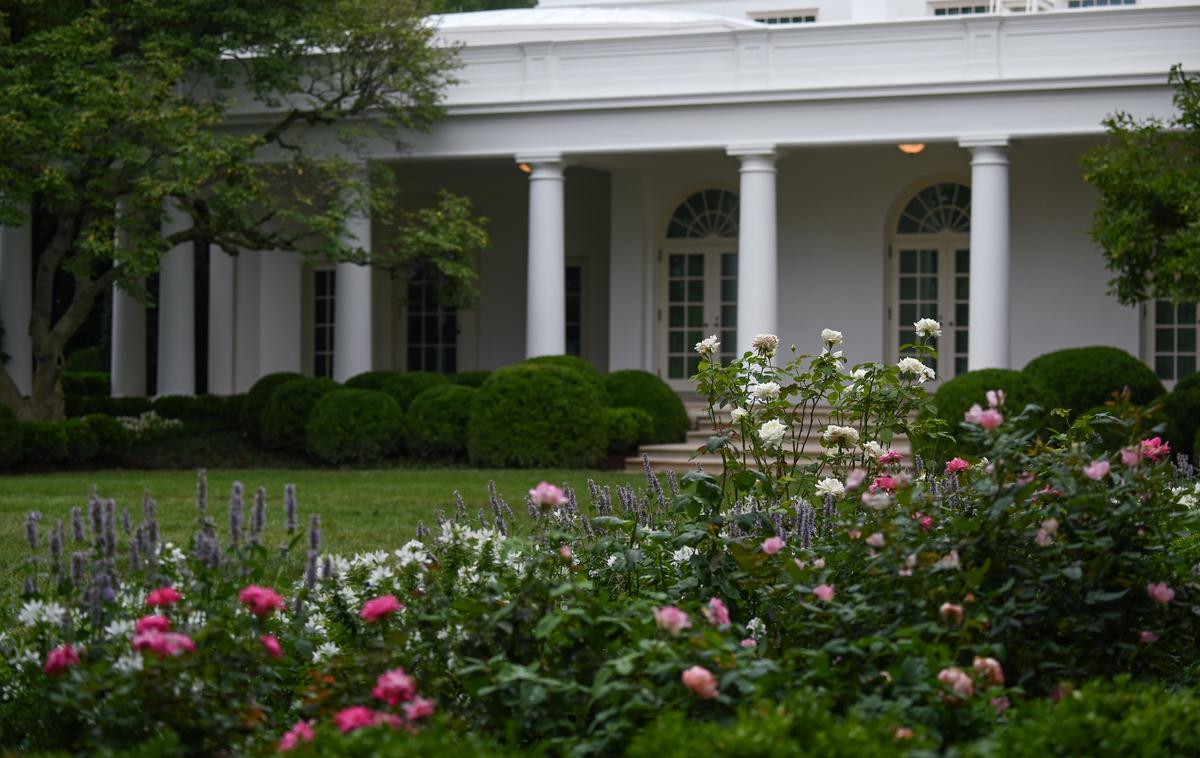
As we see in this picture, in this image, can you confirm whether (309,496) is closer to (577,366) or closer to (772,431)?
(577,366)

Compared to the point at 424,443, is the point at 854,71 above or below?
above

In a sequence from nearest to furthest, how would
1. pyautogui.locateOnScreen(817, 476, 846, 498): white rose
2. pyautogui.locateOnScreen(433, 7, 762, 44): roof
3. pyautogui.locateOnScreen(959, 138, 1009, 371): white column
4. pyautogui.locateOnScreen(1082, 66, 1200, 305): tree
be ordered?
1. pyautogui.locateOnScreen(817, 476, 846, 498): white rose
2. pyautogui.locateOnScreen(1082, 66, 1200, 305): tree
3. pyautogui.locateOnScreen(959, 138, 1009, 371): white column
4. pyautogui.locateOnScreen(433, 7, 762, 44): roof

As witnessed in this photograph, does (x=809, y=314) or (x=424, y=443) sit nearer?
(x=424, y=443)

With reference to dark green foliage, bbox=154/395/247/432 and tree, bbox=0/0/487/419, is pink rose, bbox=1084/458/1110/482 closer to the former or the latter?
tree, bbox=0/0/487/419

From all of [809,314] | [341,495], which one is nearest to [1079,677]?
[341,495]

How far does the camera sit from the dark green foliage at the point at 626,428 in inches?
687

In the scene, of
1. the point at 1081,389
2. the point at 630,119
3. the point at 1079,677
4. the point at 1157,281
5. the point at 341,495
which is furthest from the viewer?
the point at 630,119

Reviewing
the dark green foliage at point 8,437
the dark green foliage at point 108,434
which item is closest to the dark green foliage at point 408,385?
the dark green foliage at point 108,434

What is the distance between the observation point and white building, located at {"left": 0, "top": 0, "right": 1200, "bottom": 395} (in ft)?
58.0

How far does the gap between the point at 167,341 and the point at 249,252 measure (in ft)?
6.91

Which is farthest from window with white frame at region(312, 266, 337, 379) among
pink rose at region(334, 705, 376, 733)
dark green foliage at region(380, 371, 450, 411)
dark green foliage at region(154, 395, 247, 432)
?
pink rose at region(334, 705, 376, 733)

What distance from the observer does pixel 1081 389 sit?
647 inches

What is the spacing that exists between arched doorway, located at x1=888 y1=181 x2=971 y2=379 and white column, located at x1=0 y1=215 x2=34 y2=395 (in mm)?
11794

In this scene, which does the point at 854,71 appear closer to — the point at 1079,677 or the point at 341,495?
the point at 341,495
